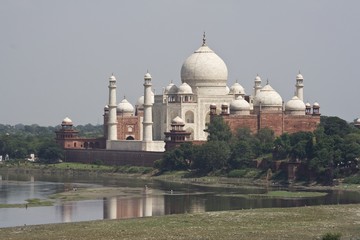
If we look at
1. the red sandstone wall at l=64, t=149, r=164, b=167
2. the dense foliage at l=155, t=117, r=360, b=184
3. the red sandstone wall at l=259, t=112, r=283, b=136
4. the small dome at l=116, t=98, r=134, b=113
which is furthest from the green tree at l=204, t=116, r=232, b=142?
the small dome at l=116, t=98, r=134, b=113

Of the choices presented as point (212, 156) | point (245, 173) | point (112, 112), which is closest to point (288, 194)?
point (245, 173)

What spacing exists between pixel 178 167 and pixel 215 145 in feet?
14.4

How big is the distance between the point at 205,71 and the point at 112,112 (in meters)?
8.94

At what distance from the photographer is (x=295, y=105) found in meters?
91.6

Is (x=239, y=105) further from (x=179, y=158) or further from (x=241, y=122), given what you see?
(x=179, y=158)

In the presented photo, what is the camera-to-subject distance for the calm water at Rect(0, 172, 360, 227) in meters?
54.7

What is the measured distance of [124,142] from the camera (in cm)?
9300

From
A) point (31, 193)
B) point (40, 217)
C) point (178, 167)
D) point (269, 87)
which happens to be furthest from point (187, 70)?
point (40, 217)

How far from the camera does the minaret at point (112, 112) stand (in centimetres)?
9581

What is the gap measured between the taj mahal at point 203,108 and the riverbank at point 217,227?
3485cm

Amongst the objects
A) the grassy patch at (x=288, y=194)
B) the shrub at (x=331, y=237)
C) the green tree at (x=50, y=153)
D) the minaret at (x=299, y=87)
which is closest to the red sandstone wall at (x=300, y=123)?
the minaret at (x=299, y=87)

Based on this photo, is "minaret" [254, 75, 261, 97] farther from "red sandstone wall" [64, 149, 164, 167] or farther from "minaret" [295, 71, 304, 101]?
"red sandstone wall" [64, 149, 164, 167]

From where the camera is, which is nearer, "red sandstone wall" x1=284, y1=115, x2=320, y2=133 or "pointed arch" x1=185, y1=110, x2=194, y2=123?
"red sandstone wall" x1=284, y1=115, x2=320, y2=133

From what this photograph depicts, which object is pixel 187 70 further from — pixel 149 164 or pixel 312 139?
pixel 312 139
